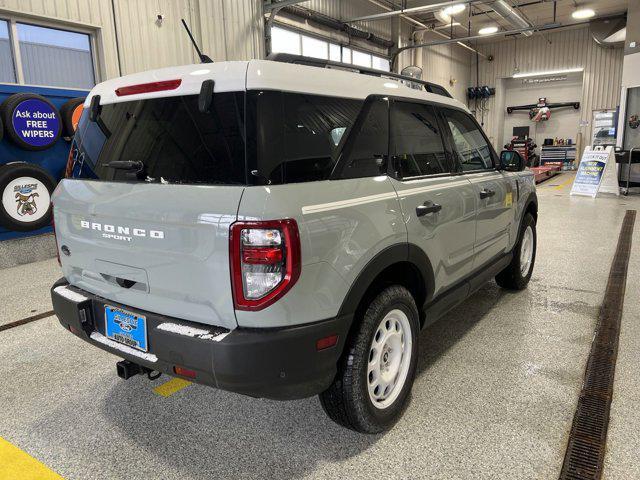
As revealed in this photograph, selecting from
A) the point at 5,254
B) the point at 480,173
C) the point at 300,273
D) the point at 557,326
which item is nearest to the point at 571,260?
the point at 557,326

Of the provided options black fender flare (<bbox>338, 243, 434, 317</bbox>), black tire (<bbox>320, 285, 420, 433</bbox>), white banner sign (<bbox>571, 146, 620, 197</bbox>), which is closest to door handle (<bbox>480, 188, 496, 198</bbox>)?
black fender flare (<bbox>338, 243, 434, 317</bbox>)

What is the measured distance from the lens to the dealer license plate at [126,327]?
183 centimetres

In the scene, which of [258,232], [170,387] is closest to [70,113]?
[170,387]

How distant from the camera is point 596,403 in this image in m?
2.31

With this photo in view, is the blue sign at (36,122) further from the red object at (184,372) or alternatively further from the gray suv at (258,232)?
the red object at (184,372)

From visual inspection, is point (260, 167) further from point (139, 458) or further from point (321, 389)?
point (139, 458)

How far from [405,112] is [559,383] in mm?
1659

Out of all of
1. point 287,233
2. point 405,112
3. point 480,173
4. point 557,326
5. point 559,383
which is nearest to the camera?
point 287,233

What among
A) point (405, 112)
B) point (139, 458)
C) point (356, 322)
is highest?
point (405, 112)

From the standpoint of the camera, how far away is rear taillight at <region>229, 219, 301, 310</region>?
154 centimetres

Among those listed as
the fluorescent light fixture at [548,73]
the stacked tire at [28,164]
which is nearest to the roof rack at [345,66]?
the stacked tire at [28,164]

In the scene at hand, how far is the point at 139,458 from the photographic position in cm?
198

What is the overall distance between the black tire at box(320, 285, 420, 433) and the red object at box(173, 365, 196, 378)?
1.83 ft

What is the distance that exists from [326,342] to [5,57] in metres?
6.80
